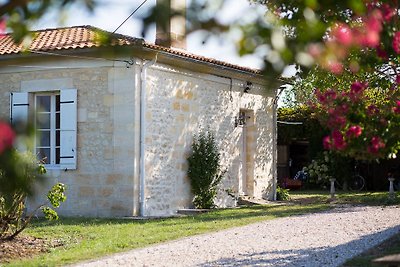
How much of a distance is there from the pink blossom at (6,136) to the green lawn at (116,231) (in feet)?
20.7

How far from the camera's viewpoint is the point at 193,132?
15117mm

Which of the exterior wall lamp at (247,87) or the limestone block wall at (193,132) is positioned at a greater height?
the exterior wall lamp at (247,87)

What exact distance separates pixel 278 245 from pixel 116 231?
2700 millimetres

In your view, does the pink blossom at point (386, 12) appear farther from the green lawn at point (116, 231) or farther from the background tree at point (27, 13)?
the green lawn at point (116, 231)

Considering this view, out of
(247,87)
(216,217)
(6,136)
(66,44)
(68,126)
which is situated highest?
(66,44)

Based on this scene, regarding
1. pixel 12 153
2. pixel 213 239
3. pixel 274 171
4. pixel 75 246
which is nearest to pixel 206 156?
pixel 274 171

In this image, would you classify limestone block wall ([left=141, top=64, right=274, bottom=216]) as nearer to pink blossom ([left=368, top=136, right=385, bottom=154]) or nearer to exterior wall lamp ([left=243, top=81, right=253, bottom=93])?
exterior wall lamp ([left=243, top=81, right=253, bottom=93])

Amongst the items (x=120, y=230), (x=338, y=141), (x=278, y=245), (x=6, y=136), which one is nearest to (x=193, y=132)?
(x=120, y=230)

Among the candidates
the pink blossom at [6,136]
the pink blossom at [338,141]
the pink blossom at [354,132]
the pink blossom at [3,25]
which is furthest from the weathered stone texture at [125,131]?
the pink blossom at [6,136]

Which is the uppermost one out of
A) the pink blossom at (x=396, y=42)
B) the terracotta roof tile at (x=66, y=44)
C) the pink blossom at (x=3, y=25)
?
the terracotta roof tile at (x=66, y=44)

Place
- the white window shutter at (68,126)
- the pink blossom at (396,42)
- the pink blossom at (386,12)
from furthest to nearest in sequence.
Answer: the white window shutter at (68,126), the pink blossom at (396,42), the pink blossom at (386,12)

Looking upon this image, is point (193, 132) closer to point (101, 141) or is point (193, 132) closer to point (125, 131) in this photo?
point (125, 131)

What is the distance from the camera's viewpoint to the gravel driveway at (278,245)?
8.02 meters

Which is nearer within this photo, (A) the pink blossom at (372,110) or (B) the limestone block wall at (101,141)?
(A) the pink blossom at (372,110)
